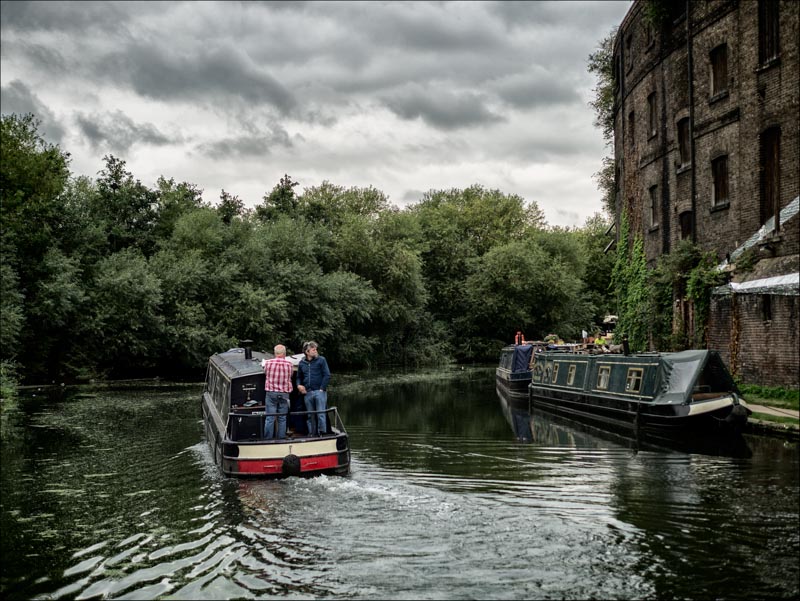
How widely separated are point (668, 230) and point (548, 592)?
18.8 metres

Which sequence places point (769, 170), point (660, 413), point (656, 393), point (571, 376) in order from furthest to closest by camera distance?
point (571, 376) < point (769, 170) < point (656, 393) < point (660, 413)

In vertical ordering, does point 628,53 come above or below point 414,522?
above

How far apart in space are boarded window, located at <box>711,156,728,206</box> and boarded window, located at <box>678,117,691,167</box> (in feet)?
4.74

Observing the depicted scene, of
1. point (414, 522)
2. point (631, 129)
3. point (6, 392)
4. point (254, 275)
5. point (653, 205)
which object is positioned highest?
point (631, 129)

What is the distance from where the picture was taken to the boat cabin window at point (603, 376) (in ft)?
58.6

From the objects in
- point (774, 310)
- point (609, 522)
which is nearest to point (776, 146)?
point (774, 310)

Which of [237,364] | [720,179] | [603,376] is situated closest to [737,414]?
[603,376]

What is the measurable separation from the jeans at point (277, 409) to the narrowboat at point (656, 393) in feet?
23.5

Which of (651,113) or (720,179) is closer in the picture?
(720,179)

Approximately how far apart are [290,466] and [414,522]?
280 centimetres

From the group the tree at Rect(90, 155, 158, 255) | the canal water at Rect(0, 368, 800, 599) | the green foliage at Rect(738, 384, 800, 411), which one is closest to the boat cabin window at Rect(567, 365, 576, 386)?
the green foliage at Rect(738, 384, 800, 411)

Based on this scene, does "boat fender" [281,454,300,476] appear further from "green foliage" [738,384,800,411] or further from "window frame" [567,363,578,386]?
"window frame" [567,363,578,386]

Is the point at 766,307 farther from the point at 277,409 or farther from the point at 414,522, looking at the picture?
the point at 414,522

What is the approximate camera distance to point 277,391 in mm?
11469
